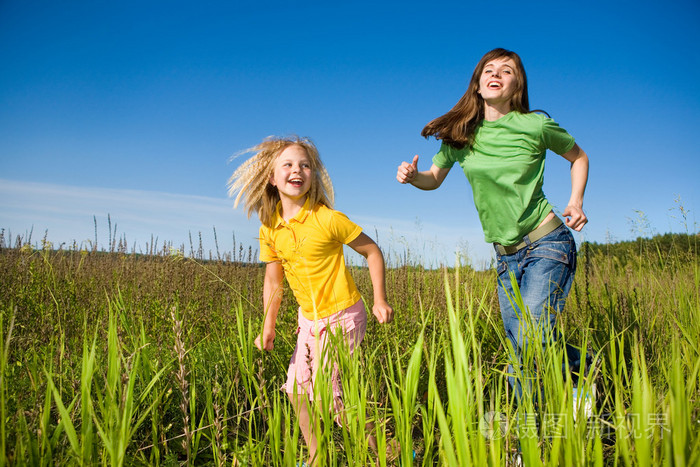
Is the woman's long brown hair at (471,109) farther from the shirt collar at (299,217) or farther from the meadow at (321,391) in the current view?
the shirt collar at (299,217)

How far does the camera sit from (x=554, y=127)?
2.57 metres

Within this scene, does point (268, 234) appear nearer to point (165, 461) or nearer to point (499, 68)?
point (165, 461)

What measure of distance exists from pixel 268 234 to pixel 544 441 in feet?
5.82

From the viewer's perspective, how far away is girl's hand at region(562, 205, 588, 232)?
89.1 inches

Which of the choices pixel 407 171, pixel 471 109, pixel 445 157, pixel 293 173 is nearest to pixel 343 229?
pixel 293 173

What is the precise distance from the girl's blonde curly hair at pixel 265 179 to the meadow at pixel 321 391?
1.67 feet

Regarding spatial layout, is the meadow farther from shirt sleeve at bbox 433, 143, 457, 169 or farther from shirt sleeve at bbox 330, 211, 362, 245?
shirt sleeve at bbox 433, 143, 457, 169

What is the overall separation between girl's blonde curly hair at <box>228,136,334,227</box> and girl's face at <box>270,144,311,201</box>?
0.22 feet

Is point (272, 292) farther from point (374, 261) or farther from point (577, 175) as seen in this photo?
point (577, 175)

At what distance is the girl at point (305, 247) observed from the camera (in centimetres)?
237

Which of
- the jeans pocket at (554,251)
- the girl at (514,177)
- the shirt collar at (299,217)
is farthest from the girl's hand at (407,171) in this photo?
the jeans pocket at (554,251)

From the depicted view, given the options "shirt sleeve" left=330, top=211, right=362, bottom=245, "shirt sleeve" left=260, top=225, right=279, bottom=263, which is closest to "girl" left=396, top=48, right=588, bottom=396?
"shirt sleeve" left=330, top=211, right=362, bottom=245

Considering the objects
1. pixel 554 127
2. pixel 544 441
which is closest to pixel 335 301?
pixel 544 441

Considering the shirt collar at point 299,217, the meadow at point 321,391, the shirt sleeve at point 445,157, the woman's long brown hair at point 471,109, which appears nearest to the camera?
the meadow at point 321,391
